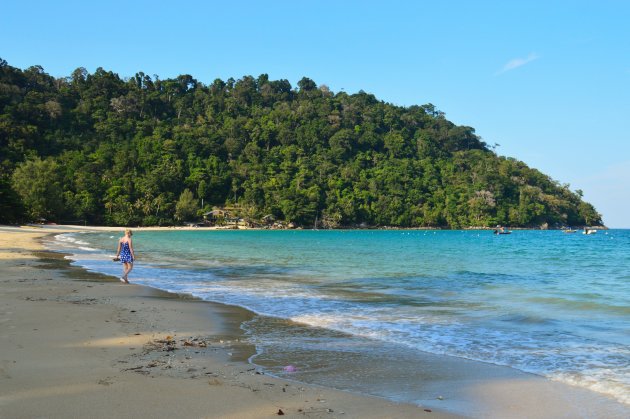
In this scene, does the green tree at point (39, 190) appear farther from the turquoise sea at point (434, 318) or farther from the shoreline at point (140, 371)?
the shoreline at point (140, 371)

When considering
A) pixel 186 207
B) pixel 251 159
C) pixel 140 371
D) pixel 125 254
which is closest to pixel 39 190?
pixel 186 207

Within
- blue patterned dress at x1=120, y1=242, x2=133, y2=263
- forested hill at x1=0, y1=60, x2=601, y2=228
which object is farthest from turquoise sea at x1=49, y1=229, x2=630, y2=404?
forested hill at x1=0, y1=60, x2=601, y2=228

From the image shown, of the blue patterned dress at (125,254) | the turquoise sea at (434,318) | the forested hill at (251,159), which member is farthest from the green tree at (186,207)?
the blue patterned dress at (125,254)

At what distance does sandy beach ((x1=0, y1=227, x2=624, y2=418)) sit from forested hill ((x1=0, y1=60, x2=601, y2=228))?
91.0m

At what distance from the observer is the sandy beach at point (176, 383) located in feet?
14.2

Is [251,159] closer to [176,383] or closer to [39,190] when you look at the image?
[39,190]

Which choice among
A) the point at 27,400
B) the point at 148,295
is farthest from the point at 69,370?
the point at 148,295

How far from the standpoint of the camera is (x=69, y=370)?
530cm

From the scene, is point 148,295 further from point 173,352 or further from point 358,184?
point 358,184

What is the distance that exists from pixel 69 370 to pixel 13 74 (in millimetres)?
159596

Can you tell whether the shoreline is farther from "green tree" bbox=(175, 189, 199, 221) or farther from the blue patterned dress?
"green tree" bbox=(175, 189, 199, 221)

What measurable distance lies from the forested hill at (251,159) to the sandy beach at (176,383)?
91.0 metres

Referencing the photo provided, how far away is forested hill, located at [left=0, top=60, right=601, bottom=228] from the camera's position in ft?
368

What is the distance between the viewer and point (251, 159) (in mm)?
149125
